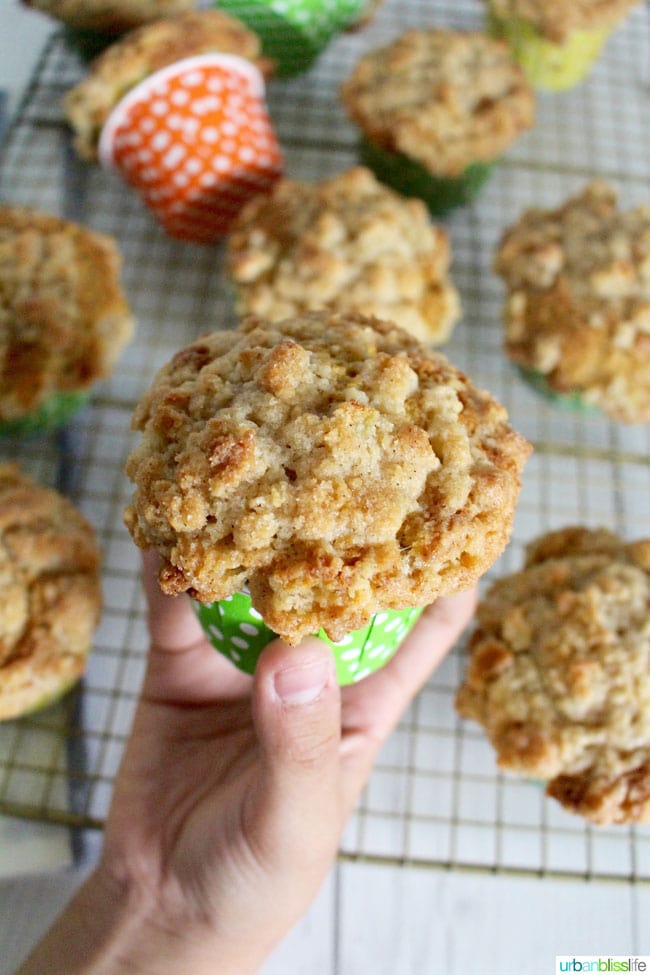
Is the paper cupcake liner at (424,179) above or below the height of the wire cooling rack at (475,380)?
above

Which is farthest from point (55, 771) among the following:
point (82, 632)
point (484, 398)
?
point (484, 398)

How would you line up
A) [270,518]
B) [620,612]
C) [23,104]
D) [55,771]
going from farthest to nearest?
1. [23,104]
2. [55,771]
3. [620,612]
4. [270,518]

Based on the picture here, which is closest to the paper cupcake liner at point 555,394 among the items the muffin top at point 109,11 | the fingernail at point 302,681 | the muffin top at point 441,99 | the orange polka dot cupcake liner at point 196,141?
the muffin top at point 441,99

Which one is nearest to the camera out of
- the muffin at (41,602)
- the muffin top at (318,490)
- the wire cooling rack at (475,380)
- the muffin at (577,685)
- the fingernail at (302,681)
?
the muffin top at (318,490)

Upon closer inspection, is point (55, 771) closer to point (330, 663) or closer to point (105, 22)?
point (330, 663)

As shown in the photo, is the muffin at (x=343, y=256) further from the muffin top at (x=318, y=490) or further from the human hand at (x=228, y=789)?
the muffin top at (x=318, y=490)

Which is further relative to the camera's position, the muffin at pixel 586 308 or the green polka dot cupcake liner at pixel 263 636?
the muffin at pixel 586 308
